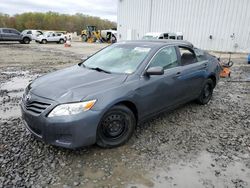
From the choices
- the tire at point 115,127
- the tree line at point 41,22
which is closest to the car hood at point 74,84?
the tire at point 115,127

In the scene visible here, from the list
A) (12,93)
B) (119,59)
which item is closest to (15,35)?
(12,93)

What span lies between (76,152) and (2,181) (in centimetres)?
94

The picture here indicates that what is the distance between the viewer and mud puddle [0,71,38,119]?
4484 mm

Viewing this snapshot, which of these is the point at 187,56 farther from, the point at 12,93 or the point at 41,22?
the point at 41,22

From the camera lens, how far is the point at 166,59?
3.77 meters

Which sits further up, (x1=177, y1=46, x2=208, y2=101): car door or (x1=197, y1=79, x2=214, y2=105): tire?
(x1=177, y1=46, x2=208, y2=101): car door

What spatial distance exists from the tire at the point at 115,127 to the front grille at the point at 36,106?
75cm

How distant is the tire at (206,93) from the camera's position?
4859mm

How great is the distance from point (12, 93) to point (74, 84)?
376 cm

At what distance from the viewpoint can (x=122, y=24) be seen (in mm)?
Answer: 28406

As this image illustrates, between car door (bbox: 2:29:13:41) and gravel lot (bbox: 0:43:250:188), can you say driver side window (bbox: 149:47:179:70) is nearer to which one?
gravel lot (bbox: 0:43:250:188)

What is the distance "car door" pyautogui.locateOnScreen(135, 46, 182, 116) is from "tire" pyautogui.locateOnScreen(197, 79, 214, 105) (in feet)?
3.79

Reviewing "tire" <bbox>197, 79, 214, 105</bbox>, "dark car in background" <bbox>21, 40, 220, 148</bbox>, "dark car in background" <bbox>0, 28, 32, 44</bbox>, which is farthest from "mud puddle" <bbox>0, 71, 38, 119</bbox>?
→ "dark car in background" <bbox>0, 28, 32, 44</bbox>

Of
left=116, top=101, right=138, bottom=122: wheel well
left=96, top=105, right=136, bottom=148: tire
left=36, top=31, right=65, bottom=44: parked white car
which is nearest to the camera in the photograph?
left=96, top=105, right=136, bottom=148: tire
